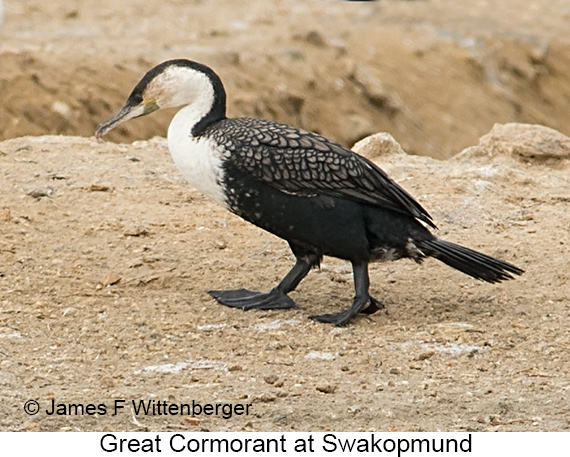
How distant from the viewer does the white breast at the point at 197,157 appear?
5.94 m

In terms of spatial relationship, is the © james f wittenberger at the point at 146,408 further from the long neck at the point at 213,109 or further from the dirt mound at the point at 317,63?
the dirt mound at the point at 317,63

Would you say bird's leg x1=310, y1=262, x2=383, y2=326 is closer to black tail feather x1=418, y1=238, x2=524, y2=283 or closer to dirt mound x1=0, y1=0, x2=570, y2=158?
black tail feather x1=418, y1=238, x2=524, y2=283

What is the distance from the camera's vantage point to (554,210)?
7980mm

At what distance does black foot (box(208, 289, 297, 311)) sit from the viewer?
6.25 meters

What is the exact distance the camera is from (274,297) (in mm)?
6301

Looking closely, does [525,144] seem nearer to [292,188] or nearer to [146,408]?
[292,188]

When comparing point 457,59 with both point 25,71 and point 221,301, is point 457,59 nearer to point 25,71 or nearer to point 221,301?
point 25,71

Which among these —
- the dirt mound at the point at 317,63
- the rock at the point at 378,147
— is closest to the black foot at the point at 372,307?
the rock at the point at 378,147

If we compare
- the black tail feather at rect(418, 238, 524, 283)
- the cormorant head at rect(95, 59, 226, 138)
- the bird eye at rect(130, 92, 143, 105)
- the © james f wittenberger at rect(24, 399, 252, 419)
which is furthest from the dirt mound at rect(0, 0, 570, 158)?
the © james f wittenberger at rect(24, 399, 252, 419)

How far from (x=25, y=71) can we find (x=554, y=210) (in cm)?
610

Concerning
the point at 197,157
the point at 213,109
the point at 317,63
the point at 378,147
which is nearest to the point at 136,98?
the point at 213,109

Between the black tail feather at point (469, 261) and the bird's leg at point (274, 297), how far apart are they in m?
0.67

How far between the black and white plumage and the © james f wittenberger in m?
1.33

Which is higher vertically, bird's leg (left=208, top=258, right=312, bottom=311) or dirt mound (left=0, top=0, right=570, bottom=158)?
bird's leg (left=208, top=258, right=312, bottom=311)
